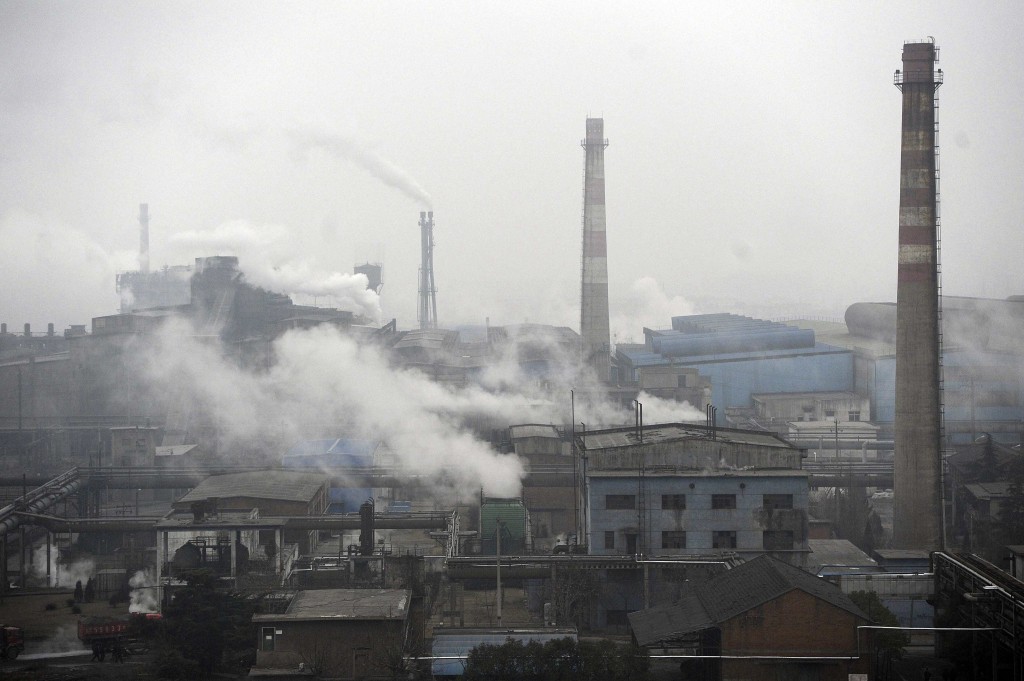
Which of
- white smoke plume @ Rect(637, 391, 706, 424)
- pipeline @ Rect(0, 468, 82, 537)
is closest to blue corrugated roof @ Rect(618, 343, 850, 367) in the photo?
white smoke plume @ Rect(637, 391, 706, 424)

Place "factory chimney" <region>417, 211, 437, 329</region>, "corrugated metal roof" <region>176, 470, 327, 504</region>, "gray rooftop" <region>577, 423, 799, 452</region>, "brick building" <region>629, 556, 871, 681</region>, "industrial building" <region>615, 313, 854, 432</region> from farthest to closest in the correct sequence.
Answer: "factory chimney" <region>417, 211, 437, 329</region> → "industrial building" <region>615, 313, 854, 432</region> → "corrugated metal roof" <region>176, 470, 327, 504</region> → "gray rooftop" <region>577, 423, 799, 452</region> → "brick building" <region>629, 556, 871, 681</region>

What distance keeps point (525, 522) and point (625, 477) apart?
2.67m

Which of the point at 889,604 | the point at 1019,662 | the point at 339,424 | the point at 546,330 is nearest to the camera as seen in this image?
the point at 1019,662

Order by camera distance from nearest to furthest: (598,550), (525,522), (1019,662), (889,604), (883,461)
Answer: (1019,662) < (889,604) < (598,550) < (525,522) < (883,461)

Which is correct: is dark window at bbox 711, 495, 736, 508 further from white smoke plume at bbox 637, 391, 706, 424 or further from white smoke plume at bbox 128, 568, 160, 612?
white smoke plume at bbox 637, 391, 706, 424

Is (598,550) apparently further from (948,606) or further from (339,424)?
(339,424)

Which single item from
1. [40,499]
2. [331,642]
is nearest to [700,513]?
[331,642]

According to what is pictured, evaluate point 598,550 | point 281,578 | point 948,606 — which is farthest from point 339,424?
point 948,606

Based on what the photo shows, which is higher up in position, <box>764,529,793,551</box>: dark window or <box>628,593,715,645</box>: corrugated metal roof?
<box>764,529,793,551</box>: dark window

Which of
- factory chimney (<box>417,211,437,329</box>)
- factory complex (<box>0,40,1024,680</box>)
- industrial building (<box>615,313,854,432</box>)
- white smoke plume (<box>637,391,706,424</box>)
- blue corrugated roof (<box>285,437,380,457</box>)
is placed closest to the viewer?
factory complex (<box>0,40,1024,680</box>)

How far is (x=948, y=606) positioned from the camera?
533 inches

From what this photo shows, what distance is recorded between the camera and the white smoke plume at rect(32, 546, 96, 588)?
19.6 m

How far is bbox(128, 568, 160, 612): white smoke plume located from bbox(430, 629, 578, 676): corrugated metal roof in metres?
5.44

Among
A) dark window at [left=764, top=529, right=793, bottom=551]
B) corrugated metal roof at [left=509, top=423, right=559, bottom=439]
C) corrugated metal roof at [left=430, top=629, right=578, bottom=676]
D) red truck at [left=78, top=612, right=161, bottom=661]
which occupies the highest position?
corrugated metal roof at [left=509, top=423, right=559, bottom=439]
